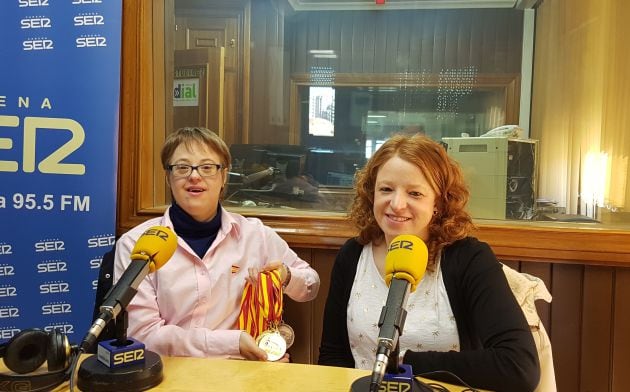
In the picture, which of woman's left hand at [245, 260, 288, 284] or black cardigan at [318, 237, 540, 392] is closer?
black cardigan at [318, 237, 540, 392]

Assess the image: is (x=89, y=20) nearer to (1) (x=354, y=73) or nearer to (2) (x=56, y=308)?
(2) (x=56, y=308)

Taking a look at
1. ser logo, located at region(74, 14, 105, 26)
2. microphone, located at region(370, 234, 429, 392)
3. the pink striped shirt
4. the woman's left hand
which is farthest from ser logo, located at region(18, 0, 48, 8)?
microphone, located at region(370, 234, 429, 392)

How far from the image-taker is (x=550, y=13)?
436 cm

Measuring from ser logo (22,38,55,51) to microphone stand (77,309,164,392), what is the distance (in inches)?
60.0

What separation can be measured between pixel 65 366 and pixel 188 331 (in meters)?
0.45

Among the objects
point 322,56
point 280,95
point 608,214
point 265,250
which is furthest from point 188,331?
point 322,56

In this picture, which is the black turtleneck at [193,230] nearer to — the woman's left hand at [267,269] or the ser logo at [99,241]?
the woman's left hand at [267,269]

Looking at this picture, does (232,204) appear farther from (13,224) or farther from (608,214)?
(608,214)

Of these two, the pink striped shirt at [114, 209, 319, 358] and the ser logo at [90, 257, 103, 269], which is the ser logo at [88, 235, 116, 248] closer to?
the ser logo at [90, 257, 103, 269]

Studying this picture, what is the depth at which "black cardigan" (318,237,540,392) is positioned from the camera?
1234mm

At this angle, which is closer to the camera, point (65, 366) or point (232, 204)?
point (65, 366)

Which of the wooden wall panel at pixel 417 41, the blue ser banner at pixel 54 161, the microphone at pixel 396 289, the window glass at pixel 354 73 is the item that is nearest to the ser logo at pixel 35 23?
the blue ser banner at pixel 54 161

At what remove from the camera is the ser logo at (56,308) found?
88.0 inches

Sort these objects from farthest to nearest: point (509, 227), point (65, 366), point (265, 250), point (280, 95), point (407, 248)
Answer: point (280, 95), point (509, 227), point (265, 250), point (65, 366), point (407, 248)
